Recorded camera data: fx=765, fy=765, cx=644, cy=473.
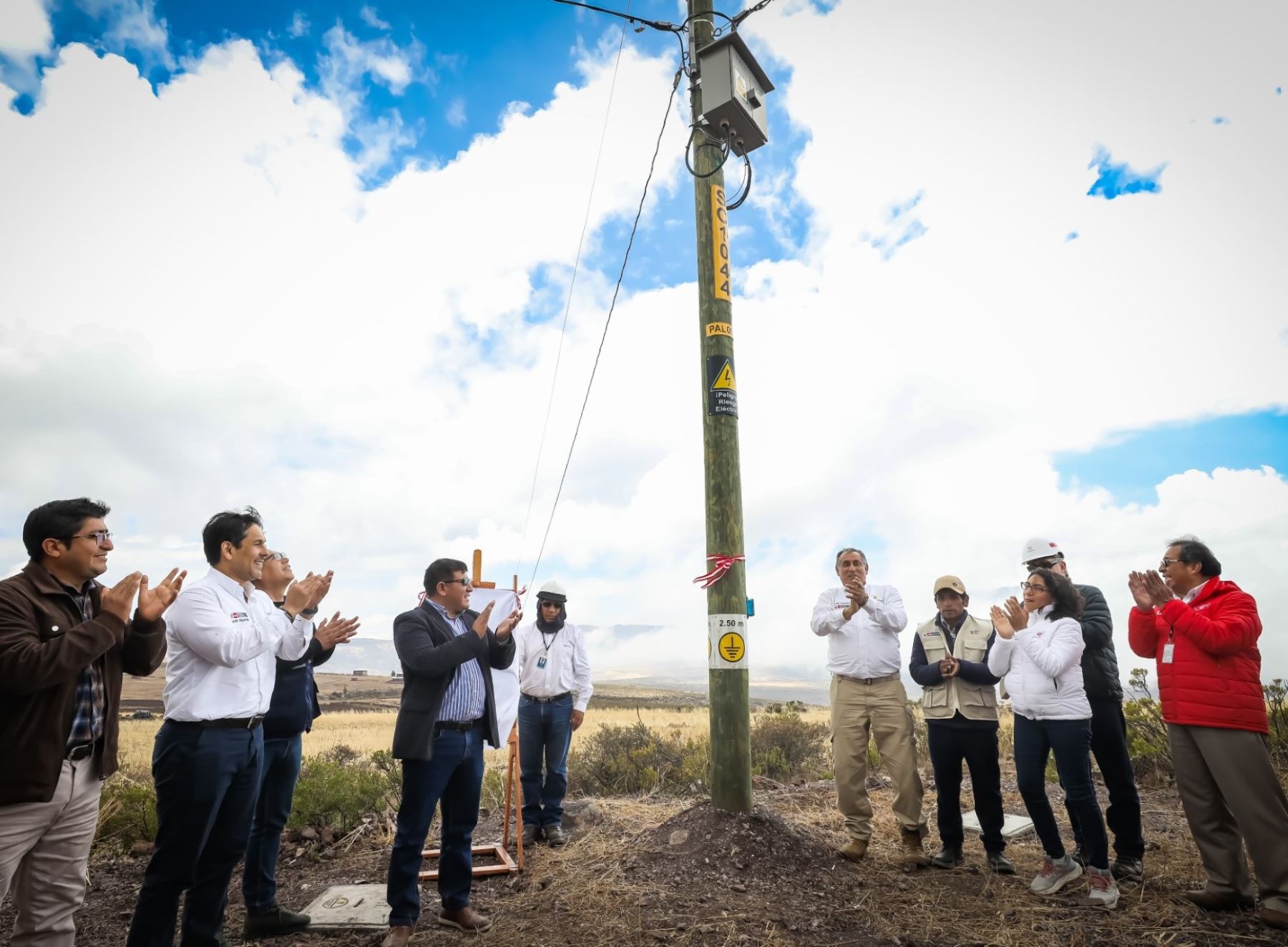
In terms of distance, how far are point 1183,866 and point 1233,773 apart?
1492 mm

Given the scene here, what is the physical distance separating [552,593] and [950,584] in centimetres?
389

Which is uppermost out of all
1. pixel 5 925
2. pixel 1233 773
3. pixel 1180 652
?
pixel 1180 652

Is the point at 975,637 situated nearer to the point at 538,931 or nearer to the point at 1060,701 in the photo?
the point at 1060,701

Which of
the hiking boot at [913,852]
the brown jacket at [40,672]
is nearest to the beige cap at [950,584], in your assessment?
the hiking boot at [913,852]

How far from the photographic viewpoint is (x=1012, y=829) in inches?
282

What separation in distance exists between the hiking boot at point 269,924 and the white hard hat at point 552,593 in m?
3.66

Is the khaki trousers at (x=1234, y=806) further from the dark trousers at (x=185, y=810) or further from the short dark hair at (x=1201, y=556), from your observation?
the dark trousers at (x=185, y=810)

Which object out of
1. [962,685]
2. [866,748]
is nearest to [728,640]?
[866,748]

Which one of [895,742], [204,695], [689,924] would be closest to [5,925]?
[204,695]

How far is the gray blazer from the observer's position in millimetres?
4613

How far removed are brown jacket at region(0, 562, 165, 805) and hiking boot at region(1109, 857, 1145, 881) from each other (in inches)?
245

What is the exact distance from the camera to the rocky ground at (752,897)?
4.41 m

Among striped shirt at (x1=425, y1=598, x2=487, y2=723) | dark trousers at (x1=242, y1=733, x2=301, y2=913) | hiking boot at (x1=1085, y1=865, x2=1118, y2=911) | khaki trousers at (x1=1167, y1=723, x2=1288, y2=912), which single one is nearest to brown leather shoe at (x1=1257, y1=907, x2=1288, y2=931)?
khaki trousers at (x1=1167, y1=723, x2=1288, y2=912)

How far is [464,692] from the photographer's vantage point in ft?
15.9
